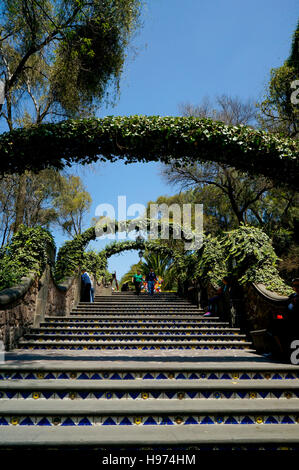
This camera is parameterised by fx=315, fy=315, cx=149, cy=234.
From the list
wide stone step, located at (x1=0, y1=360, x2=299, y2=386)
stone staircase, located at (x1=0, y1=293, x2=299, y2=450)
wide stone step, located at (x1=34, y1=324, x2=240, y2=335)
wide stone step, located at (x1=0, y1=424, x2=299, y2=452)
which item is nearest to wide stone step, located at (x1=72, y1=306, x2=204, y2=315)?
wide stone step, located at (x1=34, y1=324, x2=240, y2=335)

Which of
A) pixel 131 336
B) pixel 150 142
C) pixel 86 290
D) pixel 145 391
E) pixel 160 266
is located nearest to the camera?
pixel 145 391

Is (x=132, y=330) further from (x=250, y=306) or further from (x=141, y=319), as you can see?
(x=250, y=306)

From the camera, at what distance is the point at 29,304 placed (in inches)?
269

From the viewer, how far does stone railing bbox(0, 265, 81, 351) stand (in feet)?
18.4

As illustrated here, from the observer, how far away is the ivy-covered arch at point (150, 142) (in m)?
5.60

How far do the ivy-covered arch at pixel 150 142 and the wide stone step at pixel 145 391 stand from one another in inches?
149

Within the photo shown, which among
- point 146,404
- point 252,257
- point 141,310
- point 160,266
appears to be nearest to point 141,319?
point 141,310

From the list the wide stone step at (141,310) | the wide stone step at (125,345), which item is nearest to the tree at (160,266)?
the wide stone step at (141,310)

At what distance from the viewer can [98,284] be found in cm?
1756

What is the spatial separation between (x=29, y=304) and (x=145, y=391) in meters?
4.23

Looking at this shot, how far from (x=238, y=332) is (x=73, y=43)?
876 cm

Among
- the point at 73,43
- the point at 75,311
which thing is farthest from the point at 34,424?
the point at 73,43

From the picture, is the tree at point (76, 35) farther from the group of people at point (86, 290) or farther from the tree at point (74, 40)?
the group of people at point (86, 290)
